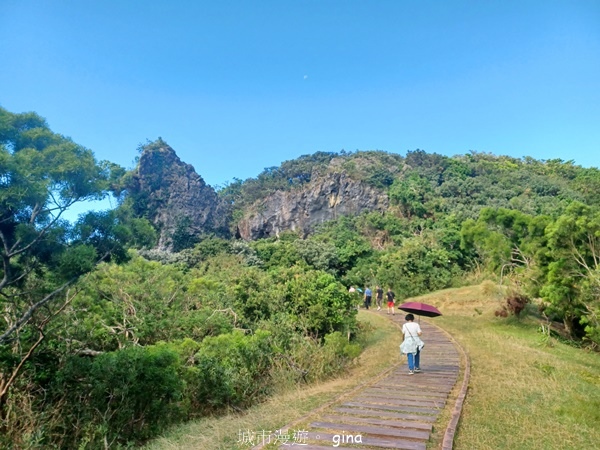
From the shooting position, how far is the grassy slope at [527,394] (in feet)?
15.8

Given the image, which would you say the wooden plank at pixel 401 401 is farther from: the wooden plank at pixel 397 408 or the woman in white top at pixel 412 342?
the woman in white top at pixel 412 342

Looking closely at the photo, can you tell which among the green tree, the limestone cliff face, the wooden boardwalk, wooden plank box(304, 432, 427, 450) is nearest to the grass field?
the wooden boardwalk

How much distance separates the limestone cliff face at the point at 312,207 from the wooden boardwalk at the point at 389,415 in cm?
4206

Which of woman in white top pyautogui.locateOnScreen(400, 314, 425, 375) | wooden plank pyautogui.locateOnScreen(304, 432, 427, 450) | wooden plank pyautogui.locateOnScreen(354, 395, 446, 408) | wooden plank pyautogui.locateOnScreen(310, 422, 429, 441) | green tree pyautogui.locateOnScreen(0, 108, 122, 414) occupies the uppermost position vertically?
green tree pyautogui.locateOnScreen(0, 108, 122, 414)

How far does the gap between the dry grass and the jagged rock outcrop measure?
34.7 meters

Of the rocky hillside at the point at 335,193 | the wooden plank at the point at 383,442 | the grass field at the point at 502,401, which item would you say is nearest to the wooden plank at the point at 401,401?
the grass field at the point at 502,401

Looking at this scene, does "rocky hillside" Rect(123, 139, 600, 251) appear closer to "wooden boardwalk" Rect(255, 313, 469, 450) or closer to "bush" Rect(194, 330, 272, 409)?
"bush" Rect(194, 330, 272, 409)

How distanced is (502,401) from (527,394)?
30.2 inches

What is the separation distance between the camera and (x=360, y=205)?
50344 millimetres

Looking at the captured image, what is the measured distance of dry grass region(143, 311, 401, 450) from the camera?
5227 millimetres

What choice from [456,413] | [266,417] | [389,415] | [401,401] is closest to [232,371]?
[266,417]

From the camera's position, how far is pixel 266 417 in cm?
594

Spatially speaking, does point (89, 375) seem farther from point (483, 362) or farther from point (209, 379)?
point (483, 362)

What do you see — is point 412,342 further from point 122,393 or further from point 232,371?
point 122,393
